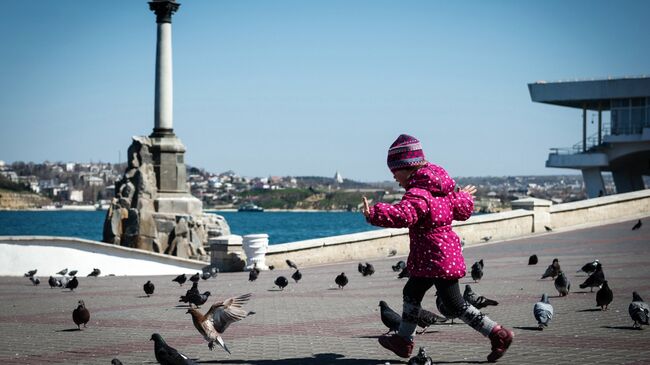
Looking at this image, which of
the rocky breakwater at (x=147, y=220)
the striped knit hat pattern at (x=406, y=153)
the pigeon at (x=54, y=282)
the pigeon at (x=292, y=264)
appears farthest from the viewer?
the rocky breakwater at (x=147, y=220)

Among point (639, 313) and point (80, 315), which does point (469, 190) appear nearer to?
point (639, 313)

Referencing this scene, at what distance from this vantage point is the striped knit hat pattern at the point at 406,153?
824cm

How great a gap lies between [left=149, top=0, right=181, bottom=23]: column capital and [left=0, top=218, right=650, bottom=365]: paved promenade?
19407 mm

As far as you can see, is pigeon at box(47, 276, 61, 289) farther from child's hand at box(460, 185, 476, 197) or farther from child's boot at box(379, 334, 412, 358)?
child's hand at box(460, 185, 476, 197)

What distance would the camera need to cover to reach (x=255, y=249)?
2144 centimetres

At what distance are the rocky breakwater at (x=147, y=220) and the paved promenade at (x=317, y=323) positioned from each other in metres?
16.9

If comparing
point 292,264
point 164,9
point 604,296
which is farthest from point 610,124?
point 604,296

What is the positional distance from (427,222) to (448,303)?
0.69 meters

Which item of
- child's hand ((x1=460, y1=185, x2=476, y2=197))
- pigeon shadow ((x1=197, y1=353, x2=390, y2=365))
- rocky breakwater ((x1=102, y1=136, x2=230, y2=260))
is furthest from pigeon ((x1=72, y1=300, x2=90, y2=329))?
rocky breakwater ((x1=102, y1=136, x2=230, y2=260))

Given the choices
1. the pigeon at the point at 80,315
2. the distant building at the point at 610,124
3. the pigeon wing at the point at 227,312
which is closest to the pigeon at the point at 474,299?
the pigeon wing at the point at 227,312

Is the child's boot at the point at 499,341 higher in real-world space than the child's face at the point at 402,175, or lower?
lower

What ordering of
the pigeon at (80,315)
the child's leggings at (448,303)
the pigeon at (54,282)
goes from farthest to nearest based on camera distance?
the pigeon at (54,282) → the pigeon at (80,315) → the child's leggings at (448,303)

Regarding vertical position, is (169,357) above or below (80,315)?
above

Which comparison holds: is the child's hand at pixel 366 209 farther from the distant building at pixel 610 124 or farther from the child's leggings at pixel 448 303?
the distant building at pixel 610 124
